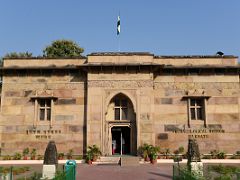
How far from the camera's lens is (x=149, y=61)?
21.7 m

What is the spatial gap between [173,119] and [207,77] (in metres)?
4.47

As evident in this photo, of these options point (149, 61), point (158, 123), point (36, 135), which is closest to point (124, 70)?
point (149, 61)

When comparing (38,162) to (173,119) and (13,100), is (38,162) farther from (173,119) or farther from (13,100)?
(173,119)

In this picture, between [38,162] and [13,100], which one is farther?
[13,100]

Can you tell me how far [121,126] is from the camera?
70.9 ft

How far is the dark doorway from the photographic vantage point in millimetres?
21703

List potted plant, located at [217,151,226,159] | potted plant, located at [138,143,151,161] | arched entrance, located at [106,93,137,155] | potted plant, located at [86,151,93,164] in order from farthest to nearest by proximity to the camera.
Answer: arched entrance, located at [106,93,137,155]
potted plant, located at [217,151,226,159]
potted plant, located at [138,143,151,161]
potted plant, located at [86,151,93,164]

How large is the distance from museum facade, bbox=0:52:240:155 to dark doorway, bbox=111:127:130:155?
Answer: 0.25 ft

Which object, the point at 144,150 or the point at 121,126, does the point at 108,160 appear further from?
the point at 121,126

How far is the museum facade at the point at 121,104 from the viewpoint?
2111 centimetres

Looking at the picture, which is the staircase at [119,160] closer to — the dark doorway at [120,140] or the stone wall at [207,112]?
the dark doorway at [120,140]

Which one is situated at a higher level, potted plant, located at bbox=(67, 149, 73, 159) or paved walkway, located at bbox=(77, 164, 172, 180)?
potted plant, located at bbox=(67, 149, 73, 159)

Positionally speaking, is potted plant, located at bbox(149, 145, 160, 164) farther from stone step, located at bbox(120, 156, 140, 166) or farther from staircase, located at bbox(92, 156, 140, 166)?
stone step, located at bbox(120, 156, 140, 166)

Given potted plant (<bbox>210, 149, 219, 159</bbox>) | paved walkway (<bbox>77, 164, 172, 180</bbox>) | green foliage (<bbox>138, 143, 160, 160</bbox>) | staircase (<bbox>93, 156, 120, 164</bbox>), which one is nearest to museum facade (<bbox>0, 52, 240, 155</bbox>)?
potted plant (<bbox>210, 149, 219, 159</bbox>)
